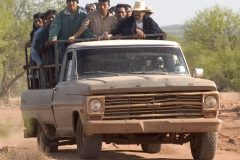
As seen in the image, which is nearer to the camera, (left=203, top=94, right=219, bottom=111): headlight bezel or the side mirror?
(left=203, top=94, right=219, bottom=111): headlight bezel

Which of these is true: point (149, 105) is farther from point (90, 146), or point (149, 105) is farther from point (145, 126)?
point (90, 146)

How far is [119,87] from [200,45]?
50789 mm

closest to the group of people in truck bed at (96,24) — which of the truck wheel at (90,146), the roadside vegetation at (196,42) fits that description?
the truck wheel at (90,146)

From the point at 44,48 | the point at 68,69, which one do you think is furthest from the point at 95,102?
the point at 44,48

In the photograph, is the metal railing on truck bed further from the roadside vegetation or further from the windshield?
the roadside vegetation

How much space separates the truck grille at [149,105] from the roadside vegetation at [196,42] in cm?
3322

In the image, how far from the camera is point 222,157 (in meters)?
12.3

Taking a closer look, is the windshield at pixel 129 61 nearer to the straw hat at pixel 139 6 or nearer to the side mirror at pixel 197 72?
the side mirror at pixel 197 72

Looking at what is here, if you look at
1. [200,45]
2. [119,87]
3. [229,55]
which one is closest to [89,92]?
[119,87]

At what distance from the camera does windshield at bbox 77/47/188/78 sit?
11383 mm

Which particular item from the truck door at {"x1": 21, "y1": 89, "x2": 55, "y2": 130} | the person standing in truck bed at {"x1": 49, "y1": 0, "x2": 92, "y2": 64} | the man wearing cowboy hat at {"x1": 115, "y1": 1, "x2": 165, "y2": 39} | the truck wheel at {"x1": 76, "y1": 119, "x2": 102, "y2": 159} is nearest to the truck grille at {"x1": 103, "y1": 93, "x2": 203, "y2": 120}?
the truck wheel at {"x1": 76, "y1": 119, "x2": 102, "y2": 159}

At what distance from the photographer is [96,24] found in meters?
12.9

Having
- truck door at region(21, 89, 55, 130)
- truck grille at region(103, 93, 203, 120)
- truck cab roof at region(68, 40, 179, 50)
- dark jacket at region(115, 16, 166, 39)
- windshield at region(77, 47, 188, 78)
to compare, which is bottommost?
truck door at region(21, 89, 55, 130)

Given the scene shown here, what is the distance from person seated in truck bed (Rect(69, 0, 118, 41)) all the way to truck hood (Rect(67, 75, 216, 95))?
2.33 m
